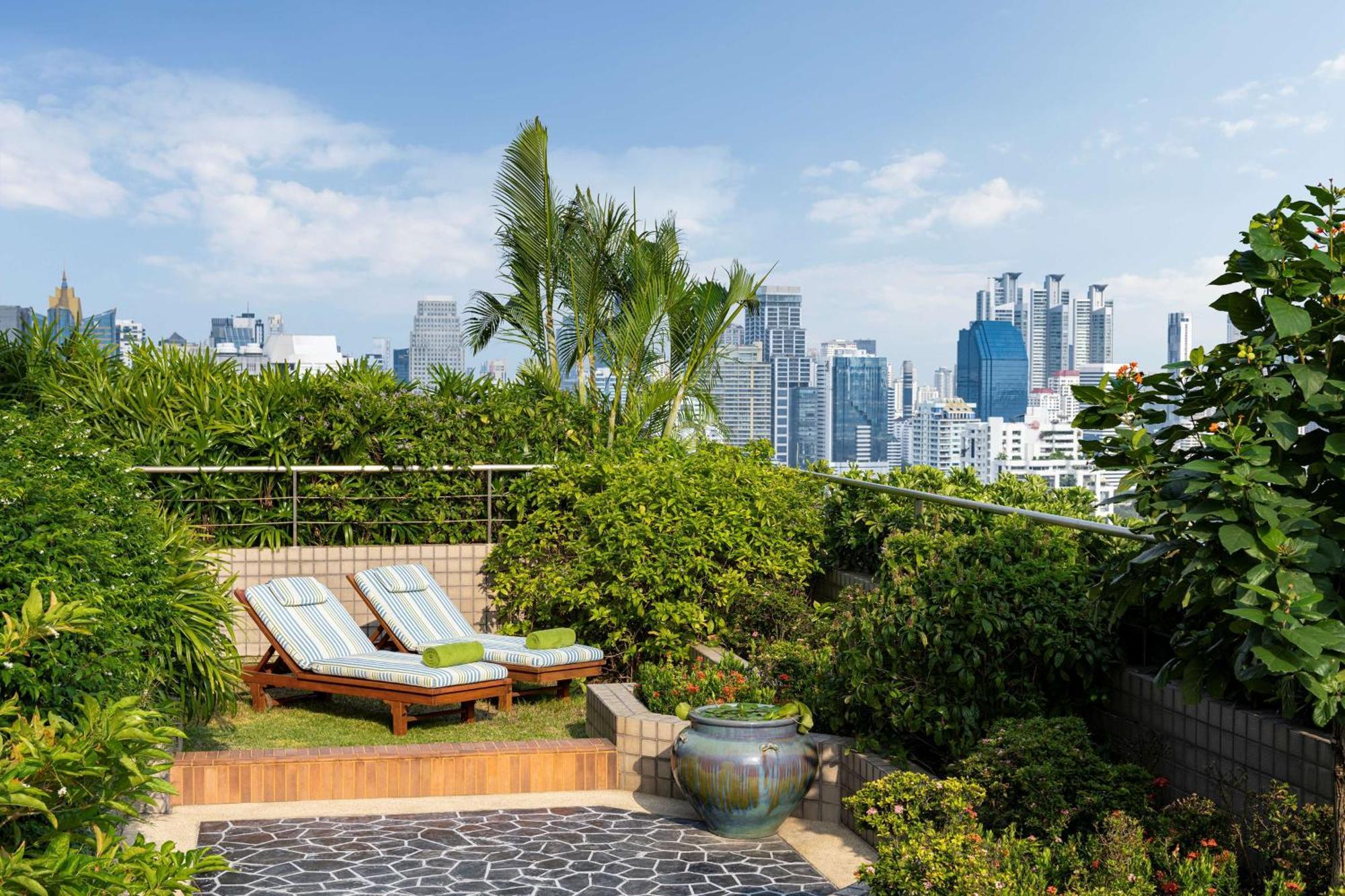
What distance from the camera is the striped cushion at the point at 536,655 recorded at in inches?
317

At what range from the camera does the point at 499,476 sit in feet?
34.7

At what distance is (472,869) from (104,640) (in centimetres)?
206

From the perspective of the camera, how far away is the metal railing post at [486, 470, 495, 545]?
1030 centimetres

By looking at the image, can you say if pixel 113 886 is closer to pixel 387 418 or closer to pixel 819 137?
pixel 387 418

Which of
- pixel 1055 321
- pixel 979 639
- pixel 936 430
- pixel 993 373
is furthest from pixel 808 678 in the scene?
pixel 1055 321

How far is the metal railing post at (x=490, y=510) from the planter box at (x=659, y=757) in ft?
10.9

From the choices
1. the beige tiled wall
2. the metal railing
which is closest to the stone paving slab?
the beige tiled wall

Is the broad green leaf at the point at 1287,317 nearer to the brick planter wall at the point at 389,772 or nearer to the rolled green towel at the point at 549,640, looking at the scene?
the brick planter wall at the point at 389,772

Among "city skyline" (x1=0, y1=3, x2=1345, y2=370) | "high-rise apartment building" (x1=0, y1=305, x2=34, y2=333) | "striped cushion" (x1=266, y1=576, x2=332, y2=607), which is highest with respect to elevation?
"city skyline" (x1=0, y1=3, x2=1345, y2=370)

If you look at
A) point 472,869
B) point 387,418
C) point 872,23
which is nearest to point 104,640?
point 472,869

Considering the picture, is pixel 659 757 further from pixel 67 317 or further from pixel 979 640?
pixel 67 317

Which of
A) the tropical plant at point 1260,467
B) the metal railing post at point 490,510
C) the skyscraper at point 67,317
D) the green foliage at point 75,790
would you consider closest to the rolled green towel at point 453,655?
the metal railing post at point 490,510

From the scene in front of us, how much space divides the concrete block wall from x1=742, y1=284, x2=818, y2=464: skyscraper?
3057 inches

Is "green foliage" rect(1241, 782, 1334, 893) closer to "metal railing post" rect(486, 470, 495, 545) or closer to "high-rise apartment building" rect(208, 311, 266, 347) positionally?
"metal railing post" rect(486, 470, 495, 545)
